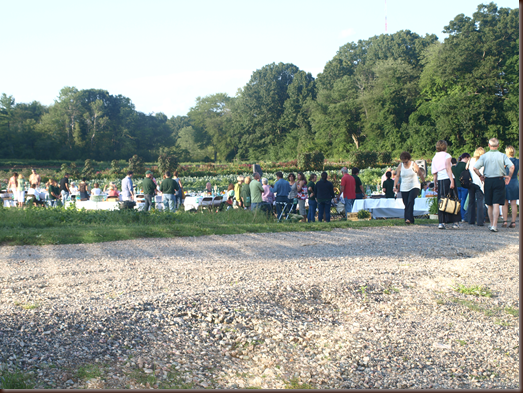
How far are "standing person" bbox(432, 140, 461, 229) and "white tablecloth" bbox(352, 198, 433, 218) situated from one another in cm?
376

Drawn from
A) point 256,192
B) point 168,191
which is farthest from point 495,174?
point 168,191

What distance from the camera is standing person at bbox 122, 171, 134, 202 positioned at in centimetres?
1520

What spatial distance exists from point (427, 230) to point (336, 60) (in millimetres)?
75817

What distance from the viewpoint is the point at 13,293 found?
17.7 ft

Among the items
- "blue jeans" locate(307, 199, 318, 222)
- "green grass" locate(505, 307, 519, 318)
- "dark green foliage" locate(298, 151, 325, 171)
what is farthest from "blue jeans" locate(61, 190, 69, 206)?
"dark green foliage" locate(298, 151, 325, 171)

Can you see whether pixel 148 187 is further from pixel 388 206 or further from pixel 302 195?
pixel 388 206

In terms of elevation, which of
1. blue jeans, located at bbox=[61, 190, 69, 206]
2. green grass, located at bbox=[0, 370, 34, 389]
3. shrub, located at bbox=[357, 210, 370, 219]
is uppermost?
blue jeans, located at bbox=[61, 190, 69, 206]

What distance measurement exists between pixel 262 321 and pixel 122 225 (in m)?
7.93

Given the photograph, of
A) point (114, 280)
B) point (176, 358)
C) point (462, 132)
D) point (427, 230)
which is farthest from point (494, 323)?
point (462, 132)

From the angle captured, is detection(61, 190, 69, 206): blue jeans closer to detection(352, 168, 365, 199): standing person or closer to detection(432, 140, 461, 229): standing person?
detection(352, 168, 365, 199): standing person

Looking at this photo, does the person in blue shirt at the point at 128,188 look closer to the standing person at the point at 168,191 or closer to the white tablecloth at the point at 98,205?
the white tablecloth at the point at 98,205

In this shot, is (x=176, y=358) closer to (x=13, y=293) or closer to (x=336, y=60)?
(x=13, y=293)

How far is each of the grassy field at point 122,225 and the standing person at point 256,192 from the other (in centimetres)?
52

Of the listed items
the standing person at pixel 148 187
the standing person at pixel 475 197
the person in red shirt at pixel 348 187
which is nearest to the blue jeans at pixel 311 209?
the person in red shirt at pixel 348 187
